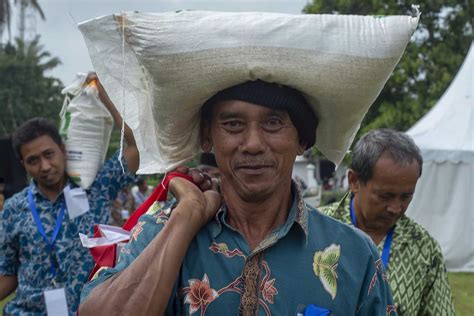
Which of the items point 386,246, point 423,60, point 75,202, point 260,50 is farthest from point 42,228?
point 423,60

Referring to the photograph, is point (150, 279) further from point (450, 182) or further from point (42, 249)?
point (450, 182)

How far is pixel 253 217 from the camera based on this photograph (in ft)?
7.96

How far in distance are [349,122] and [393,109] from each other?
2242cm

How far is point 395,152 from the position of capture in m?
3.70

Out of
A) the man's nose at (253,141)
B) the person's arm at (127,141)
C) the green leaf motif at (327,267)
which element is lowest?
the person's arm at (127,141)

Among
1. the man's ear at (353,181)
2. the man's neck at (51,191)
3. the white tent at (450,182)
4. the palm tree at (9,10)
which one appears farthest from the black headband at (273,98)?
the palm tree at (9,10)

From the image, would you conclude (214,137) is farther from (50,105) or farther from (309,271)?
(50,105)

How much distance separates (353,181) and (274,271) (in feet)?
5.46

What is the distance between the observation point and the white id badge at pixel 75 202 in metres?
4.93

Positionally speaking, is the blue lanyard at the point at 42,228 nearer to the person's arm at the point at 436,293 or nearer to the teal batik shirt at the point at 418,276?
the teal batik shirt at the point at 418,276

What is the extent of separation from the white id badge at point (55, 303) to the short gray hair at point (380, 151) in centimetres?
201

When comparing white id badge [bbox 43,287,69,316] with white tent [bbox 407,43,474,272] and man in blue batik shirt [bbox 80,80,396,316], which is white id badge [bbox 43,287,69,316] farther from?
white tent [bbox 407,43,474,272]

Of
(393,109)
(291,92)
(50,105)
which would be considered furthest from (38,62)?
(291,92)

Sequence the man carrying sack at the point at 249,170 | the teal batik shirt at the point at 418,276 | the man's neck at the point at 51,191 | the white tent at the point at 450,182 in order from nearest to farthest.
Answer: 1. the man carrying sack at the point at 249,170
2. the teal batik shirt at the point at 418,276
3. the man's neck at the point at 51,191
4. the white tent at the point at 450,182
